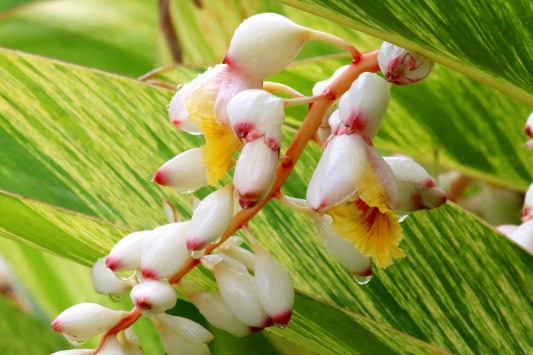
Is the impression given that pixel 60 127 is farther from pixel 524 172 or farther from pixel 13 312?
pixel 524 172

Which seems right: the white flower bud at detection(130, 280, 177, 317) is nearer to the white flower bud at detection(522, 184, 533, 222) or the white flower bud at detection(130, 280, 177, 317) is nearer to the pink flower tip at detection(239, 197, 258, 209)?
the pink flower tip at detection(239, 197, 258, 209)

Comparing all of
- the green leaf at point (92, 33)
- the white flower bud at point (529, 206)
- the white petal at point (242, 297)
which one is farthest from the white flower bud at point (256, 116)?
the green leaf at point (92, 33)

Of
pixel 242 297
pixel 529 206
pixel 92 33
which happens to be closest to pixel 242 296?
pixel 242 297

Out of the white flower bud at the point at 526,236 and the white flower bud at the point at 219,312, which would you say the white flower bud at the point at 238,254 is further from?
the white flower bud at the point at 526,236

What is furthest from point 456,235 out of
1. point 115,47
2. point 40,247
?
point 115,47

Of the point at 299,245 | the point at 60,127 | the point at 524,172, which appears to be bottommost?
the point at 524,172

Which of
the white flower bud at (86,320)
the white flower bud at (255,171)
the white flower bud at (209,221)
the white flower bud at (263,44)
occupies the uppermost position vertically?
the white flower bud at (263,44)

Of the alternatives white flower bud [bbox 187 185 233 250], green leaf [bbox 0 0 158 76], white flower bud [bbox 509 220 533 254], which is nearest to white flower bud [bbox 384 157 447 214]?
white flower bud [bbox 187 185 233 250]
